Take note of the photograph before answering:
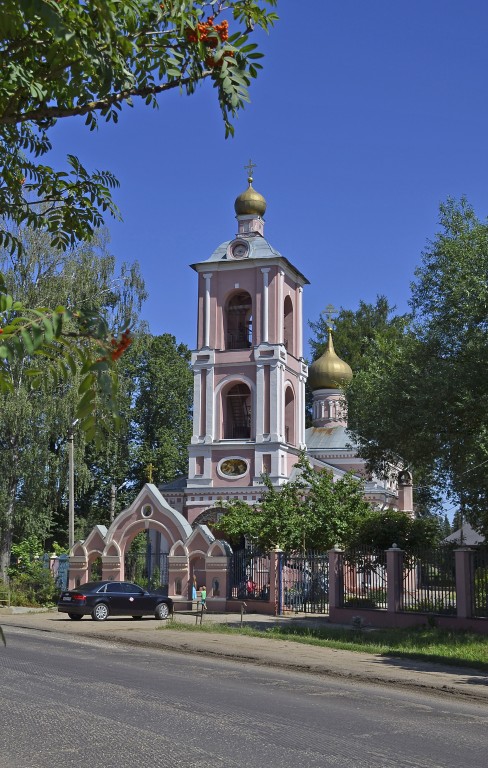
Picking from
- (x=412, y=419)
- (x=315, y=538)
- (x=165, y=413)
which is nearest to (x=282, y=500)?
(x=315, y=538)

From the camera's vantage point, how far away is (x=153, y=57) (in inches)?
201

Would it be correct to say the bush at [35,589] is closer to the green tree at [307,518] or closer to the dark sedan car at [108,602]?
the dark sedan car at [108,602]

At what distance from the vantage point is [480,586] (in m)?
20.3

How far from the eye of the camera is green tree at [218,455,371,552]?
29766 millimetres

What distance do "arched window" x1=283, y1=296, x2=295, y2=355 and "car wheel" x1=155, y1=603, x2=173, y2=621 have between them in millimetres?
15638

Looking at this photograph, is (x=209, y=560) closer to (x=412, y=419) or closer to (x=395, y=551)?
(x=395, y=551)

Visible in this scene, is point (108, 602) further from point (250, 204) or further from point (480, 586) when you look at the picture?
point (250, 204)

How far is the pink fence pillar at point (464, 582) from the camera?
2063 cm

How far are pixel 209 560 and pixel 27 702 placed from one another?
20.9 m

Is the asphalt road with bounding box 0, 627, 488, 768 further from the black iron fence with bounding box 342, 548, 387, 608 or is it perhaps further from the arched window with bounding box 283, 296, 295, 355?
the arched window with bounding box 283, 296, 295, 355

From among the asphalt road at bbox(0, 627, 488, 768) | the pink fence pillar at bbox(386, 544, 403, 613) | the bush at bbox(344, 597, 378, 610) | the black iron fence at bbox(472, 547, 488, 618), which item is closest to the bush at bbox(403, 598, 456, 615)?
the pink fence pillar at bbox(386, 544, 403, 613)

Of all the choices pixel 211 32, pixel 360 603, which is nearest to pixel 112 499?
pixel 360 603

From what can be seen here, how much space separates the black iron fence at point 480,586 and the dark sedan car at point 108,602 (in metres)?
11.6

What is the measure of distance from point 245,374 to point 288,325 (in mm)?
3947
